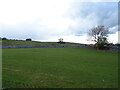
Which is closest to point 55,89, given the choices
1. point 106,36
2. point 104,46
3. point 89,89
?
point 89,89

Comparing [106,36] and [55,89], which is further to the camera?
[106,36]

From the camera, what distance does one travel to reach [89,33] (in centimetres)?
6444

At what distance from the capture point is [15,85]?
7109 mm

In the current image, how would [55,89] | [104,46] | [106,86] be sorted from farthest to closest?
[104,46]
[106,86]
[55,89]

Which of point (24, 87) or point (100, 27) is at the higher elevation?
point (100, 27)

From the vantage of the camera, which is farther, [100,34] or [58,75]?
[100,34]

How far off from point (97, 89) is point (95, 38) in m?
56.9

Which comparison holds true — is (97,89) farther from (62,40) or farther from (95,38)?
Answer: (62,40)

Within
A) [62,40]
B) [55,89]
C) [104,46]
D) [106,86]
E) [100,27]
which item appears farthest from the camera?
[62,40]

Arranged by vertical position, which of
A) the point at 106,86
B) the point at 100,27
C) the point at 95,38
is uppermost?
the point at 100,27

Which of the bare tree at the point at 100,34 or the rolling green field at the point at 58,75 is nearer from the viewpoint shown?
the rolling green field at the point at 58,75

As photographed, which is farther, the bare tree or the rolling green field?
the bare tree

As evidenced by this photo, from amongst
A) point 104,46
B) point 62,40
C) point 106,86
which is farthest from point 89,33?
point 106,86

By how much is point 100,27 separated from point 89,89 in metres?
57.6
